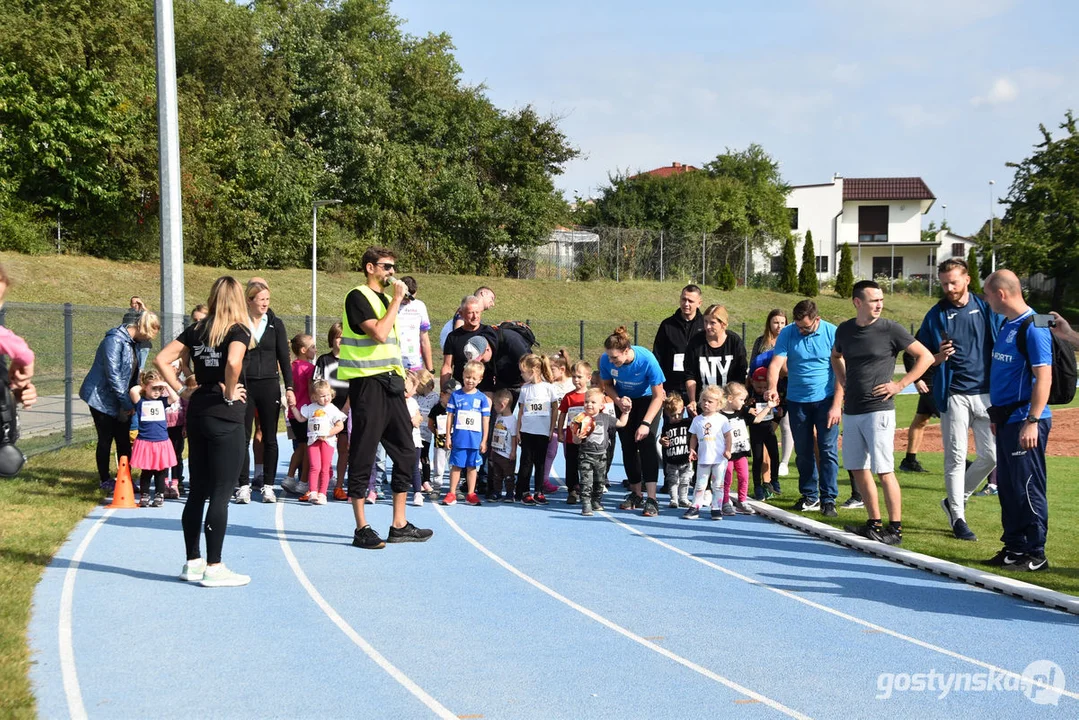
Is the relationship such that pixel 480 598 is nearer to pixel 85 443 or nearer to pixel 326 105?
pixel 85 443

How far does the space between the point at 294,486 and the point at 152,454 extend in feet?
5.22

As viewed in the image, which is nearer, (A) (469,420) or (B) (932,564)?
(B) (932,564)

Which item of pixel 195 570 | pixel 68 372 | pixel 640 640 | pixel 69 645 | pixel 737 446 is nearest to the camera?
pixel 69 645

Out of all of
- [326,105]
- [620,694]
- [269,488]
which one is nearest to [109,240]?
[326,105]

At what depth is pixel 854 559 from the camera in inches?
326

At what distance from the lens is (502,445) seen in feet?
36.5

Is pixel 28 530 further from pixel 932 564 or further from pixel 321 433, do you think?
pixel 932 564

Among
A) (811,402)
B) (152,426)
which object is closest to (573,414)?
(811,402)

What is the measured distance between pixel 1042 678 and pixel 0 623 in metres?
5.78

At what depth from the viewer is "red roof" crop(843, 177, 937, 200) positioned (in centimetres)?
7262

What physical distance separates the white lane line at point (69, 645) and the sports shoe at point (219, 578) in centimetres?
85

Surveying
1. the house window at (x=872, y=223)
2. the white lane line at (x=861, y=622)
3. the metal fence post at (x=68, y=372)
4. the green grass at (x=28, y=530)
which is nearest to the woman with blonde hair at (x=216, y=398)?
the green grass at (x=28, y=530)

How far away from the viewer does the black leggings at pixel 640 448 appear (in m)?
10.5

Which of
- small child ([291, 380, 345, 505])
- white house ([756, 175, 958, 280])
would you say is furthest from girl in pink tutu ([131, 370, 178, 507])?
white house ([756, 175, 958, 280])
